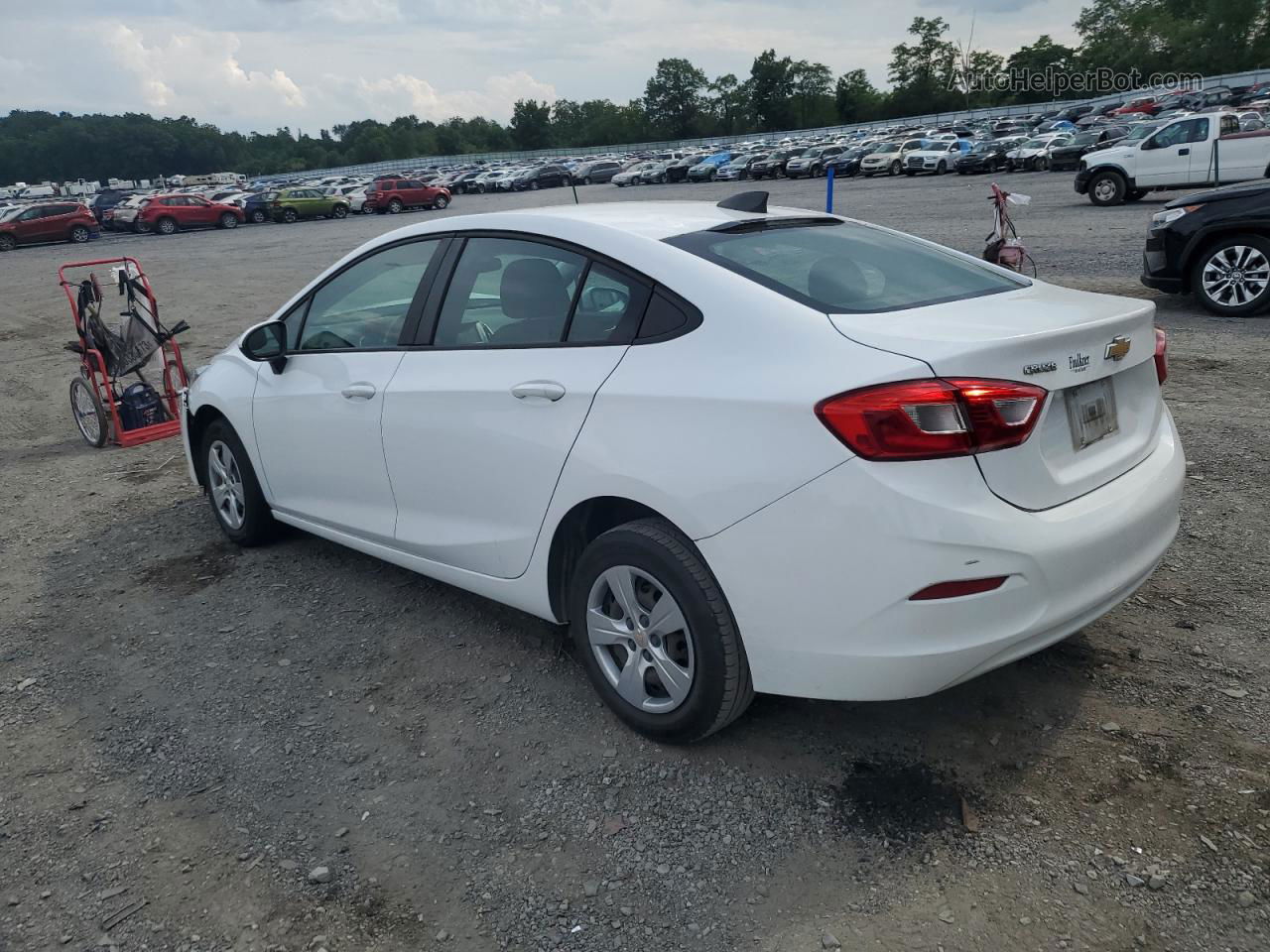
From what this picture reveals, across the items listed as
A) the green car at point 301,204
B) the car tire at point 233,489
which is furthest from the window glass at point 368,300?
the green car at point 301,204

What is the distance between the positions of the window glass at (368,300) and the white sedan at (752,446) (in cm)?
3

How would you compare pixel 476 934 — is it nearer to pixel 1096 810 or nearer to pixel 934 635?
pixel 934 635

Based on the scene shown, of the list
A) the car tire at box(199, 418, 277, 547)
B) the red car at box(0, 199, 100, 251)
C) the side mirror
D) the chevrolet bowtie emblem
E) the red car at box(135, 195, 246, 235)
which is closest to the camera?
the chevrolet bowtie emblem

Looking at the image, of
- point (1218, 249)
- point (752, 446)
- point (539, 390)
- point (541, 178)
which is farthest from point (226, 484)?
point (541, 178)

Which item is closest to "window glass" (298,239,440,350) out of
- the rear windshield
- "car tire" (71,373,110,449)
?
the rear windshield

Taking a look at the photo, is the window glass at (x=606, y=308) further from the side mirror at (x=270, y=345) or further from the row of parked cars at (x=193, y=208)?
the row of parked cars at (x=193, y=208)

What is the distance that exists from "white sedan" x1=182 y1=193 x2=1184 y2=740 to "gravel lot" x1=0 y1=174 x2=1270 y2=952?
398 millimetres

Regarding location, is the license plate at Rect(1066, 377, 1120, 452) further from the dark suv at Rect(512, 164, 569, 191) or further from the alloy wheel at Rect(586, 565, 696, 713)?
the dark suv at Rect(512, 164, 569, 191)

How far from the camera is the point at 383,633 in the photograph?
4.23 metres

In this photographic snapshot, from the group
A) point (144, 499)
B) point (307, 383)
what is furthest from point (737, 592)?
point (144, 499)

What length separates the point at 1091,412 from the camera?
2877 mm

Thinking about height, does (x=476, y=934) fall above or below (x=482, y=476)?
below

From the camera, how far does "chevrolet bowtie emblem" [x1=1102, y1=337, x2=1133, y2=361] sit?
9.52ft

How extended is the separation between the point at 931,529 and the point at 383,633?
102 inches
